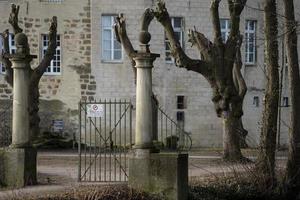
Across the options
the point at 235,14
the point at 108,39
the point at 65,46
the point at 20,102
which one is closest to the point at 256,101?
the point at 108,39

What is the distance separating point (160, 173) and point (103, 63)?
17.4 metres

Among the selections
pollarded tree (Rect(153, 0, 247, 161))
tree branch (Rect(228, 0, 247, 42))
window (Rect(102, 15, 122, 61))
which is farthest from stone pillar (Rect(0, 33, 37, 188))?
window (Rect(102, 15, 122, 61))

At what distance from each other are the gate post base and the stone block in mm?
2475

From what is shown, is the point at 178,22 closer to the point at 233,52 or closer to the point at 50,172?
the point at 233,52

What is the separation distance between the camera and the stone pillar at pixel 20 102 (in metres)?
13.8

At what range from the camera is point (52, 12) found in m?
29.4

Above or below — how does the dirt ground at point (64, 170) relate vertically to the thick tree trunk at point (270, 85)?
below

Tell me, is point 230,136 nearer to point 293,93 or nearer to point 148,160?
point 293,93

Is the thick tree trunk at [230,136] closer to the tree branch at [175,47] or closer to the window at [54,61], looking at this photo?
the tree branch at [175,47]

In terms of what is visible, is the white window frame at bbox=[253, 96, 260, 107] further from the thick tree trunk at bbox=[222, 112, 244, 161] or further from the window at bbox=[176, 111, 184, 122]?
the thick tree trunk at bbox=[222, 112, 244, 161]

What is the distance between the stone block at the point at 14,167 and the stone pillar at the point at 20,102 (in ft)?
0.62

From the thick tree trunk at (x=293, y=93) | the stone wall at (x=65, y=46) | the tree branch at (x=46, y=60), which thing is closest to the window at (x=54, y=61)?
the stone wall at (x=65, y=46)

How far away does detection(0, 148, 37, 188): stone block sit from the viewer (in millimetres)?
13664

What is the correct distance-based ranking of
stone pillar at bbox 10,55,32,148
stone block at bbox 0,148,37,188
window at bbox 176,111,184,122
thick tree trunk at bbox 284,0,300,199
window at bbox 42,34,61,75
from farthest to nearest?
window at bbox 176,111,184,122 < window at bbox 42,34,61,75 < thick tree trunk at bbox 284,0,300,199 < stone pillar at bbox 10,55,32,148 < stone block at bbox 0,148,37,188
